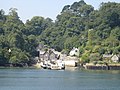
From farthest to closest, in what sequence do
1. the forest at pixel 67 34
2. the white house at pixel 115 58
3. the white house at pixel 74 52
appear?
the white house at pixel 74 52
the forest at pixel 67 34
the white house at pixel 115 58

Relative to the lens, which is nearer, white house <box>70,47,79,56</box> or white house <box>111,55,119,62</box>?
white house <box>111,55,119,62</box>

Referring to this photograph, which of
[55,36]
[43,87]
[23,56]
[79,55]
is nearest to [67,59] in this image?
[79,55]

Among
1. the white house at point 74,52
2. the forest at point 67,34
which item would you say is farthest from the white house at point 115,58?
the white house at point 74,52

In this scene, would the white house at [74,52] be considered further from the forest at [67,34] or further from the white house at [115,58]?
the white house at [115,58]

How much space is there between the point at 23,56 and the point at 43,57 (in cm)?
1663

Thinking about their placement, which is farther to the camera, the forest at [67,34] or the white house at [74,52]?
the white house at [74,52]

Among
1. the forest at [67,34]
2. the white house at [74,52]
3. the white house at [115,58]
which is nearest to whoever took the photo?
the white house at [115,58]

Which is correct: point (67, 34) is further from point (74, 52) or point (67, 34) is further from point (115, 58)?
point (115, 58)

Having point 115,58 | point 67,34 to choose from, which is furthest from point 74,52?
point 115,58

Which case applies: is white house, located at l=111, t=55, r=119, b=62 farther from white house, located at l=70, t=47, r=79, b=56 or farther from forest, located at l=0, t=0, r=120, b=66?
white house, located at l=70, t=47, r=79, b=56

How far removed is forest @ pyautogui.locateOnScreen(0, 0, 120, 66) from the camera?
409ft

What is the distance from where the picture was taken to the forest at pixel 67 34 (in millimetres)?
124688

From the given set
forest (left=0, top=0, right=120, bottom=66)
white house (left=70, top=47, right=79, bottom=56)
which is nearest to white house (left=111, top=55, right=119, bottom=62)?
forest (left=0, top=0, right=120, bottom=66)

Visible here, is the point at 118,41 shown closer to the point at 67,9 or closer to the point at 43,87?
the point at 67,9
